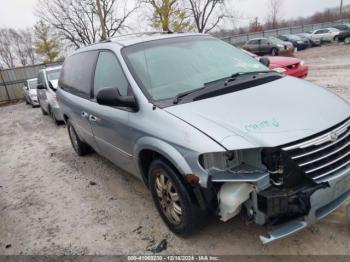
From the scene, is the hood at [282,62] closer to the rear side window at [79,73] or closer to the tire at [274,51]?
the rear side window at [79,73]

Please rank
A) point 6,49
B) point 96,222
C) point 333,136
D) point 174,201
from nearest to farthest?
1. point 333,136
2. point 174,201
3. point 96,222
4. point 6,49

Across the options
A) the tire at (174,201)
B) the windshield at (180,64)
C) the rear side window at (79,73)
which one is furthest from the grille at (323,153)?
the rear side window at (79,73)

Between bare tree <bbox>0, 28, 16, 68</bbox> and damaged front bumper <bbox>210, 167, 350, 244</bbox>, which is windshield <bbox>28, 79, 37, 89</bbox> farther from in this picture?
bare tree <bbox>0, 28, 16, 68</bbox>

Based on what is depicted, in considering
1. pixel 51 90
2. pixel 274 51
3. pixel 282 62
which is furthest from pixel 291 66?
pixel 274 51

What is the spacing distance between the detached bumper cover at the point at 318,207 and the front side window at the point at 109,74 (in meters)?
1.91

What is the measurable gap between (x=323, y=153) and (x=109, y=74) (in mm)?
2398

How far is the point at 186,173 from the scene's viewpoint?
244 cm

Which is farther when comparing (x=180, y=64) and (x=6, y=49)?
(x=6, y=49)

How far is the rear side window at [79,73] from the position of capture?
4.12 metres

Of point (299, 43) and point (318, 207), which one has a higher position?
A: point (318, 207)

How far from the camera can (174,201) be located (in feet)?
9.32

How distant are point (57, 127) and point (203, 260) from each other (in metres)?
7.22

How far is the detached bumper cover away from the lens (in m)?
2.22

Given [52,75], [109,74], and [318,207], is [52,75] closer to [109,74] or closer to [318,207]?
[109,74]
